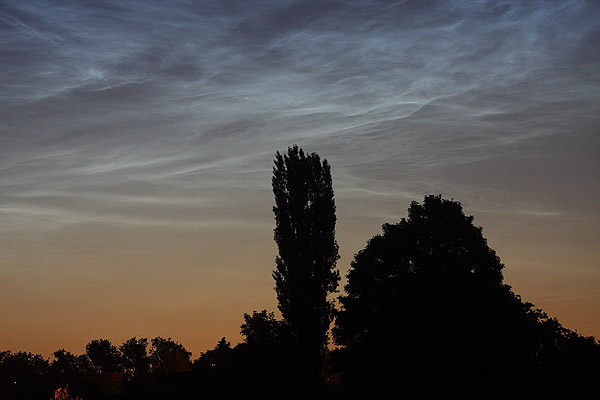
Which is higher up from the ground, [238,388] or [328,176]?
[328,176]

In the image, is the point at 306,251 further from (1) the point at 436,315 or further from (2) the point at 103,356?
(2) the point at 103,356

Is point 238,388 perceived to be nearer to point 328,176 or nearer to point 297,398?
point 297,398

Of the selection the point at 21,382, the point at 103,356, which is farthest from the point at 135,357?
the point at 21,382

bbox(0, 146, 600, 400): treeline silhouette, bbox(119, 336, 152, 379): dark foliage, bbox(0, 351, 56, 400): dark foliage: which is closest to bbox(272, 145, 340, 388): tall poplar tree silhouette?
bbox(0, 146, 600, 400): treeline silhouette

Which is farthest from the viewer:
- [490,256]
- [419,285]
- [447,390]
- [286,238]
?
[286,238]

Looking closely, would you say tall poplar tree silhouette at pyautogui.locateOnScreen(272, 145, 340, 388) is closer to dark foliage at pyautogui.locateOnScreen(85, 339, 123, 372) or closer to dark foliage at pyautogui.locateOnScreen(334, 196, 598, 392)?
dark foliage at pyautogui.locateOnScreen(334, 196, 598, 392)

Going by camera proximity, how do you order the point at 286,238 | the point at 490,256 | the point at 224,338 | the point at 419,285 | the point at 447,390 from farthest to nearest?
the point at 224,338, the point at 286,238, the point at 490,256, the point at 419,285, the point at 447,390

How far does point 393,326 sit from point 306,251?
8.66 m

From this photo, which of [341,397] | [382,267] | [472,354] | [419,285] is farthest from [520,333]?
[341,397]

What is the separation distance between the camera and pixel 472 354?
108ft

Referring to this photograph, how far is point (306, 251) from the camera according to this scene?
134ft

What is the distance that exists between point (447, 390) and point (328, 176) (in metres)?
17.0

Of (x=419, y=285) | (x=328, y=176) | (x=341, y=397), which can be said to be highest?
(x=328, y=176)

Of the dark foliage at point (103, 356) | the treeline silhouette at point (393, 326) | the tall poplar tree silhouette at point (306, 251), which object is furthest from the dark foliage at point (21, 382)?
the dark foliage at point (103, 356)
